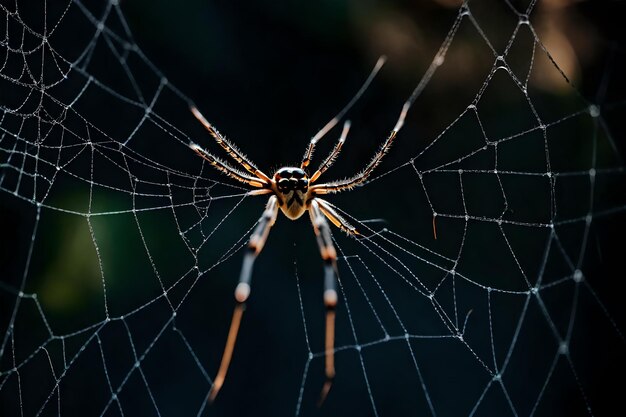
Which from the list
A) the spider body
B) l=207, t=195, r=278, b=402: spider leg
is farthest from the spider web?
l=207, t=195, r=278, b=402: spider leg

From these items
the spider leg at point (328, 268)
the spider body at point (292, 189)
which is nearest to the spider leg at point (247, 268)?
the spider body at point (292, 189)

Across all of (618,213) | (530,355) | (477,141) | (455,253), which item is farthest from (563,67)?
(530,355)

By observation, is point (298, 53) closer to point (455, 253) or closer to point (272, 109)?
point (272, 109)

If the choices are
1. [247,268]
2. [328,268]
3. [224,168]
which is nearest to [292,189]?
[224,168]

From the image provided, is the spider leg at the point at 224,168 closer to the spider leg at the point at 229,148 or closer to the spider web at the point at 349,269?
the spider leg at the point at 229,148

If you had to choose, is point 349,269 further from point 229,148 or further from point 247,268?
point 247,268

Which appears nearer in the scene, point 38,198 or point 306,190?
point 306,190
